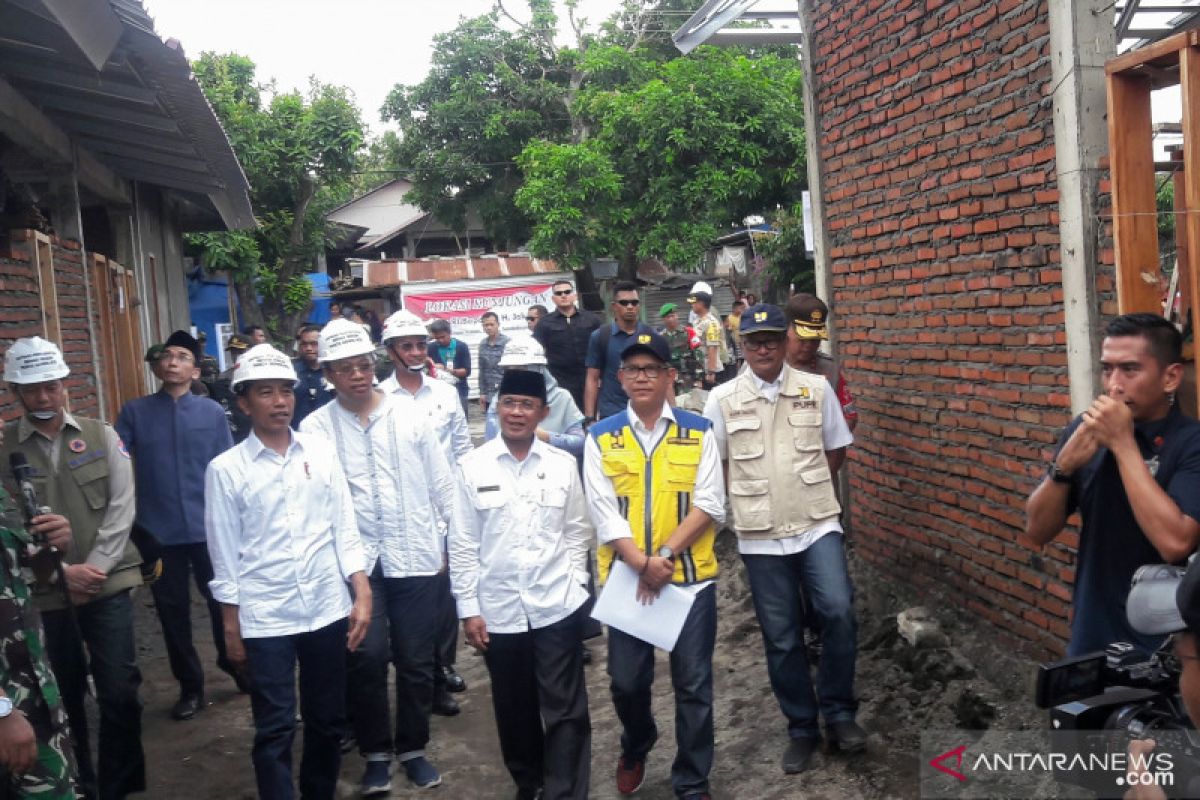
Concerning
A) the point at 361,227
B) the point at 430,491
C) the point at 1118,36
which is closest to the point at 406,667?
the point at 430,491

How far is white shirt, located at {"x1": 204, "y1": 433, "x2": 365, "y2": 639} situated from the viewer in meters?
4.41

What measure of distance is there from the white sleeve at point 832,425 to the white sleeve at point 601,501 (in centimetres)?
106

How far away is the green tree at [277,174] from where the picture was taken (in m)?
22.2

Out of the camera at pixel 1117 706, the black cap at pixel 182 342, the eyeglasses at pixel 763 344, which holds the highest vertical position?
the black cap at pixel 182 342

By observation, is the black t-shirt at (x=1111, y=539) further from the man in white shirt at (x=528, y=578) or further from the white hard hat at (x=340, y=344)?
the white hard hat at (x=340, y=344)

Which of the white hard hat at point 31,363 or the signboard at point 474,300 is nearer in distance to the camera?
the white hard hat at point 31,363

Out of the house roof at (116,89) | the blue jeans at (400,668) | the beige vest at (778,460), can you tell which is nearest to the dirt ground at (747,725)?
the blue jeans at (400,668)

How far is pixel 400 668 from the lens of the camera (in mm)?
5207

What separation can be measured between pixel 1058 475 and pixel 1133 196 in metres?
1.76

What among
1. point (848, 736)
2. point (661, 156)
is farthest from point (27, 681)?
point (661, 156)

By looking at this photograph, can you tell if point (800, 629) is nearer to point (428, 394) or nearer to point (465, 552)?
point (465, 552)

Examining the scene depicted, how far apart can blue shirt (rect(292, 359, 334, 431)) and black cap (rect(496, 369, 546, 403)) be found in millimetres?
3598

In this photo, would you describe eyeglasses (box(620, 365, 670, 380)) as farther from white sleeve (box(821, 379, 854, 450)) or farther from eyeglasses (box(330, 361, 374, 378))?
Answer: eyeglasses (box(330, 361, 374, 378))

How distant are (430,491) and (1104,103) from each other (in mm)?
3305
